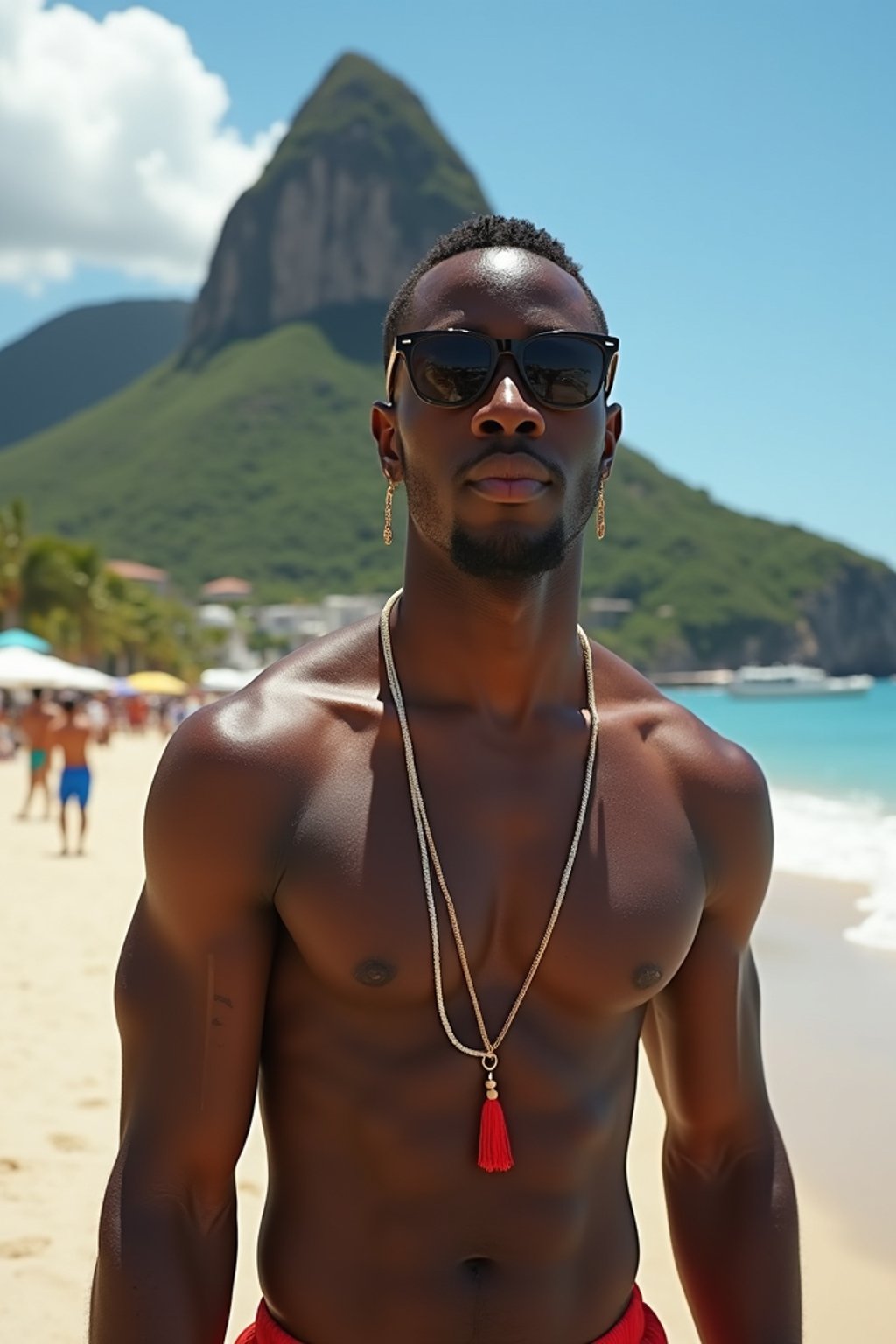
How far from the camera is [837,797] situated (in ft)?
89.0

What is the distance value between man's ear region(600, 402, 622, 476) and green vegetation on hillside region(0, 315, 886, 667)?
343 ft

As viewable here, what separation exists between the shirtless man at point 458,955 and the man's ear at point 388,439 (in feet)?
0.04

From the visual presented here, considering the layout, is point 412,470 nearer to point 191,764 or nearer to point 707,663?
point 191,764

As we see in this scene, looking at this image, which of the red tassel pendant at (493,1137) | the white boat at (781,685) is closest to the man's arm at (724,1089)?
the red tassel pendant at (493,1137)

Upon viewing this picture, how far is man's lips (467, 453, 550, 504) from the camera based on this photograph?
159 cm

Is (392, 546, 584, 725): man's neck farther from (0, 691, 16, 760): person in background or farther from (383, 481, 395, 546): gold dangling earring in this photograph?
(0, 691, 16, 760): person in background

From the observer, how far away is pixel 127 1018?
1578 millimetres

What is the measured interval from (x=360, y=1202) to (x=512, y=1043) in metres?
0.26

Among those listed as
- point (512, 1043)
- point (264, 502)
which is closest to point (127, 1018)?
point (512, 1043)

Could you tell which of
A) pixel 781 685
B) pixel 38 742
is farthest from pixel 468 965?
pixel 781 685

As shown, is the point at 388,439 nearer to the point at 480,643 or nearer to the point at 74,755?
the point at 480,643

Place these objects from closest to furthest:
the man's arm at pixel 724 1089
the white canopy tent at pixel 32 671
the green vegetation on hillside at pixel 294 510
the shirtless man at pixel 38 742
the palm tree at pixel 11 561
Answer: the man's arm at pixel 724 1089 → the shirtless man at pixel 38 742 → the white canopy tent at pixel 32 671 → the palm tree at pixel 11 561 → the green vegetation on hillside at pixel 294 510

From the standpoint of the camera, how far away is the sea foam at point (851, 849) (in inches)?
424

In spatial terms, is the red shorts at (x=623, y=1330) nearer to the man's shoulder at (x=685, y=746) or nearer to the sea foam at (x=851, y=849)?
the man's shoulder at (x=685, y=746)
